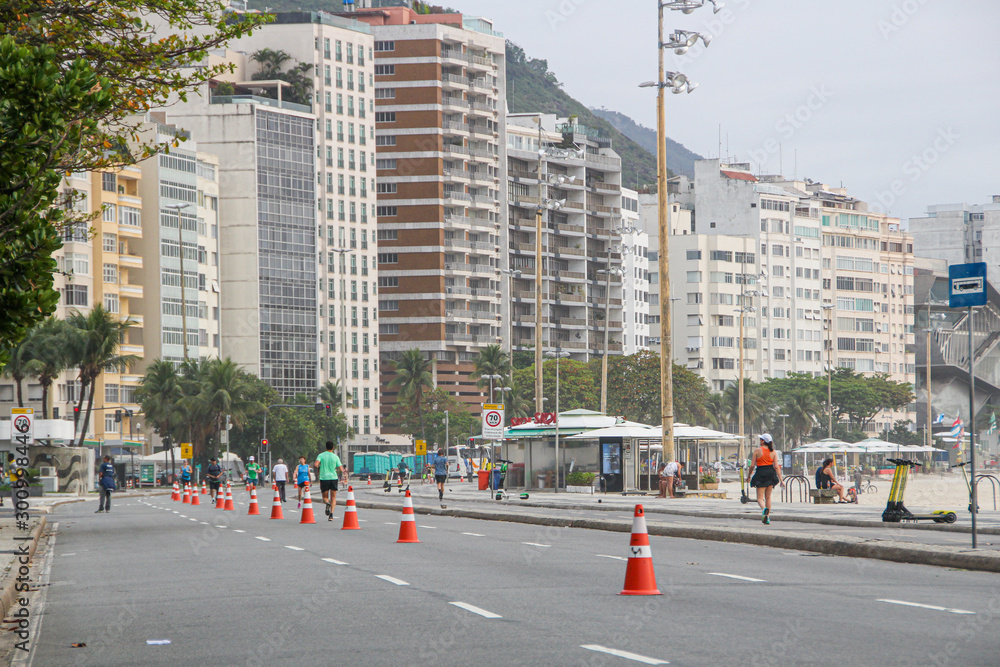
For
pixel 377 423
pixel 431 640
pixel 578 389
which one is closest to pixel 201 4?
pixel 431 640

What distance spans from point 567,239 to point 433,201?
20.8m

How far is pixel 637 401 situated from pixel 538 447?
6811 cm

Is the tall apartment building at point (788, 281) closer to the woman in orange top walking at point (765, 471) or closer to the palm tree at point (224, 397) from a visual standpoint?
the palm tree at point (224, 397)

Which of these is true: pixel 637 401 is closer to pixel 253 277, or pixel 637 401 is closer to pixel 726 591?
pixel 253 277

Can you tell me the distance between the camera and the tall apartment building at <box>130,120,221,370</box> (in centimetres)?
11706

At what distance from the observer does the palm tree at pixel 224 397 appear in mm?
102375

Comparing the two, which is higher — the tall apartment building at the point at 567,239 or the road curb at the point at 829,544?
the tall apartment building at the point at 567,239

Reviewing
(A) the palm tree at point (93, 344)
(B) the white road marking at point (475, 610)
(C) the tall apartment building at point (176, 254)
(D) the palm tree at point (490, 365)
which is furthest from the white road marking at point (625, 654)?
(D) the palm tree at point (490, 365)

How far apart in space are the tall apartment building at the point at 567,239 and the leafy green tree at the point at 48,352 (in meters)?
72.7

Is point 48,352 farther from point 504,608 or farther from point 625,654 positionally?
point 625,654

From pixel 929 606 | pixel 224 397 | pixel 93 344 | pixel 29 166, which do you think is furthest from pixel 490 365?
pixel 29 166

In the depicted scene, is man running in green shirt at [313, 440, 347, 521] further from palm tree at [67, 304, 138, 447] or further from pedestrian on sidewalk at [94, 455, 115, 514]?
palm tree at [67, 304, 138, 447]

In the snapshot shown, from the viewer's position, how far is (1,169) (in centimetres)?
1056

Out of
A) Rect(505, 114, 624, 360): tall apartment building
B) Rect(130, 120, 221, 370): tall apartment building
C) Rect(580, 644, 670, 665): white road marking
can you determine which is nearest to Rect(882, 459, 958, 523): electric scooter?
Rect(580, 644, 670, 665): white road marking
